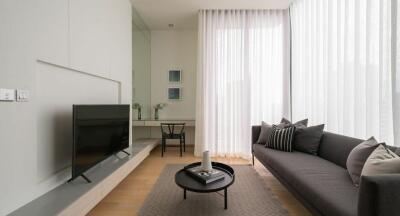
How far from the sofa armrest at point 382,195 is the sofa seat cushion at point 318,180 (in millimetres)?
171

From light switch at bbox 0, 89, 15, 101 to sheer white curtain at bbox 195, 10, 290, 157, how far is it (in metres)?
3.00

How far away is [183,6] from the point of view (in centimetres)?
Answer: 389

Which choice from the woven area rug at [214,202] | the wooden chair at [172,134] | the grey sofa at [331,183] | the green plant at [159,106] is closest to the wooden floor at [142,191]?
the woven area rug at [214,202]

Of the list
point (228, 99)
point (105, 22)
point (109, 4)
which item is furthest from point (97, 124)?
point (228, 99)

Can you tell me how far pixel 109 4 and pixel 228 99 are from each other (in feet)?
8.54

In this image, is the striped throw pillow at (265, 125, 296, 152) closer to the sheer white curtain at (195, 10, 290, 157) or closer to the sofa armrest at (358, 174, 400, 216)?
the sheer white curtain at (195, 10, 290, 157)

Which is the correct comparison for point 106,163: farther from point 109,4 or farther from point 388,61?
point 388,61

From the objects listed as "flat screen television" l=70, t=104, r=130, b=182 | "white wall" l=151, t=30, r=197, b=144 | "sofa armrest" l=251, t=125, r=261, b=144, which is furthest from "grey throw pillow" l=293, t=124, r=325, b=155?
"white wall" l=151, t=30, r=197, b=144

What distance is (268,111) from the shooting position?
13.4ft

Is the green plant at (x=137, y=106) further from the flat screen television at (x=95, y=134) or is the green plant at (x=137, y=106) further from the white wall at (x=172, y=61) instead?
the flat screen television at (x=95, y=134)

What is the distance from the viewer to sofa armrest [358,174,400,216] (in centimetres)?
108

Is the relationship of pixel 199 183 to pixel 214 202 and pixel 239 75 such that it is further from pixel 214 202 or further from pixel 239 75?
pixel 239 75

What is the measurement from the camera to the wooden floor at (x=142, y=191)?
210 centimetres

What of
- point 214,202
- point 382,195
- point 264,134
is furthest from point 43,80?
point 264,134
